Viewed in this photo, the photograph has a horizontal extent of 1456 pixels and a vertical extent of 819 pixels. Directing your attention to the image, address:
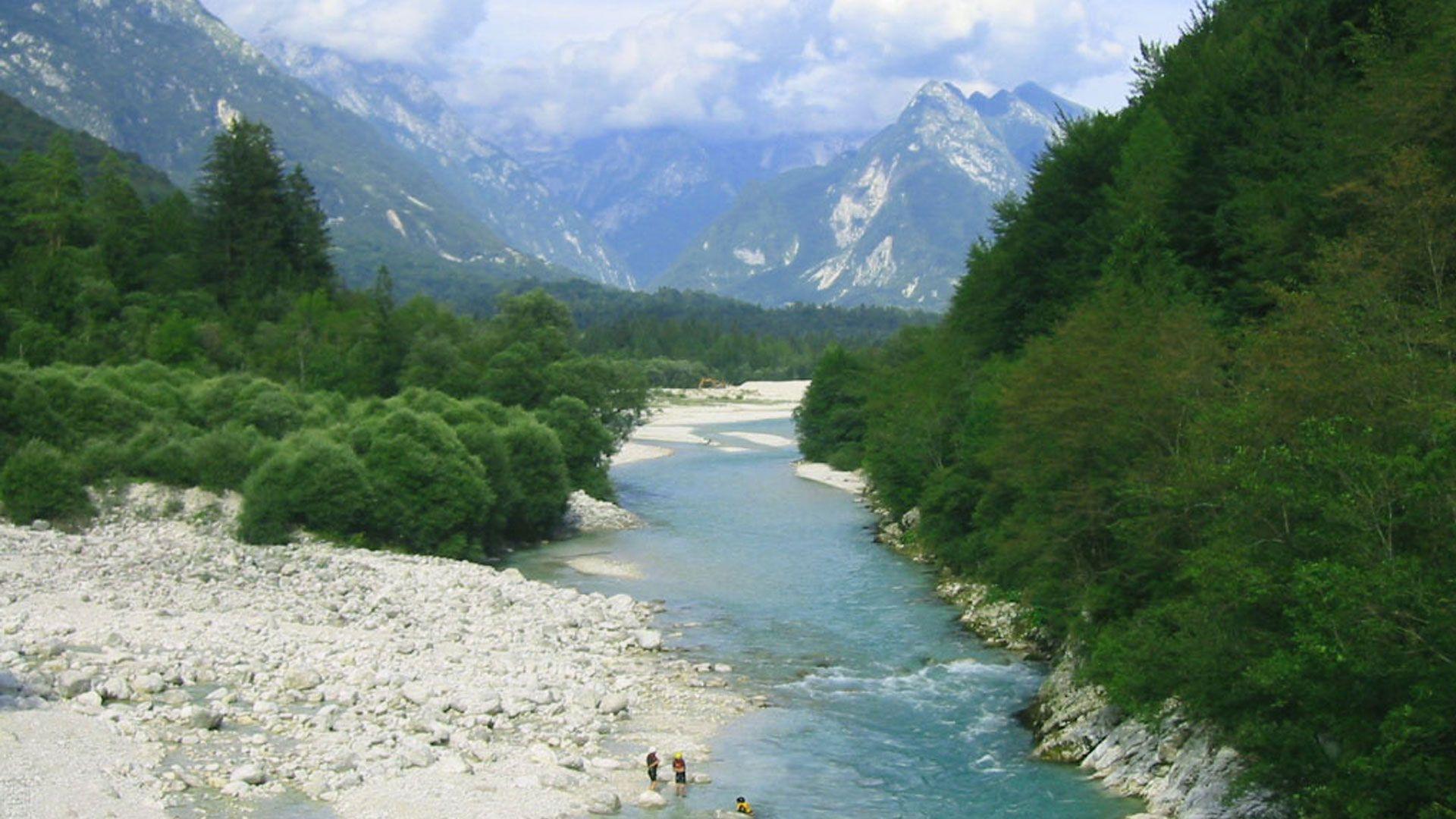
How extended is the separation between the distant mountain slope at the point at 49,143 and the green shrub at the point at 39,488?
3351 inches

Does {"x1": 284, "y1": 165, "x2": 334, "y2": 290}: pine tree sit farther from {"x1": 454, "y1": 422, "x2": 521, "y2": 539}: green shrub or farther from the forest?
{"x1": 454, "y1": 422, "x2": 521, "y2": 539}: green shrub

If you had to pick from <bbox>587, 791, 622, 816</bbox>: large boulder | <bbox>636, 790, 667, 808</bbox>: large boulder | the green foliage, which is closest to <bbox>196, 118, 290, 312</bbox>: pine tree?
the green foliage

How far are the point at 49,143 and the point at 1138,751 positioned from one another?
138833 mm

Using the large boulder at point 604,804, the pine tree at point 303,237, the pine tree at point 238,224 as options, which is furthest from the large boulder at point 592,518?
the pine tree at point 303,237

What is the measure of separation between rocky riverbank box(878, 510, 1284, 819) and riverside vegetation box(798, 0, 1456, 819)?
30.9 inches

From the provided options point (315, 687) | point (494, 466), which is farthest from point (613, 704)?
point (494, 466)

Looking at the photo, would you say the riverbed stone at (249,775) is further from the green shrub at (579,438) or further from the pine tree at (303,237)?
the pine tree at (303,237)

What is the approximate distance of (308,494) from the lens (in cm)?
4691

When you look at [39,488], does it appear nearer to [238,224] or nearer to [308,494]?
[308,494]

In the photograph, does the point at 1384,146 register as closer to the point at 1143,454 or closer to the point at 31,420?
the point at 1143,454

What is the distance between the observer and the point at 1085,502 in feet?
89.2

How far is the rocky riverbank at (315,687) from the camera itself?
21047 mm

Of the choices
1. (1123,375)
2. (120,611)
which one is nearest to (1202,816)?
(1123,375)

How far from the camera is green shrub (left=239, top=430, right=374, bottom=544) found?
152ft
